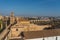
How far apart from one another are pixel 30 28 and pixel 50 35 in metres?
7.84

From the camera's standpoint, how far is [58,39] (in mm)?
12273

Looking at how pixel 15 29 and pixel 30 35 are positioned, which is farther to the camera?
pixel 15 29

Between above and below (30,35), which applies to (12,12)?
above

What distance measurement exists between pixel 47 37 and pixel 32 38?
1.53 meters

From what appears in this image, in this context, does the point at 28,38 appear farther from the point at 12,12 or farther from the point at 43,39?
the point at 12,12

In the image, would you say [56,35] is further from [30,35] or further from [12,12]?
[12,12]

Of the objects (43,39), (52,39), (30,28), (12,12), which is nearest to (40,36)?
(43,39)

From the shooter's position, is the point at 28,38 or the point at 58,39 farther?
the point at 58,39

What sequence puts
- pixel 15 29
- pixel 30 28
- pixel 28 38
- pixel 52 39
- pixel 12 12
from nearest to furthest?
1. pixel 28 38
2. pixel 52 39
3. pixel 15 29
4. pixel 30 28
5. pixel 12 12

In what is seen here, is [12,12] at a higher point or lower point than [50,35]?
higher

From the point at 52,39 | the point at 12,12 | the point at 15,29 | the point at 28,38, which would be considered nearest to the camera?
the point at 28,38

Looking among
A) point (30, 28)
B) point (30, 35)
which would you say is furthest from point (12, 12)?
point (30, 35)

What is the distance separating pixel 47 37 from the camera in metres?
A: 11.9

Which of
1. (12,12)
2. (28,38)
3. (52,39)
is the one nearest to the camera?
(28,38)
